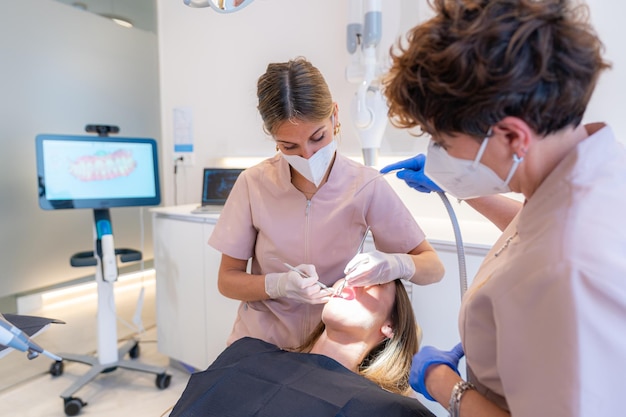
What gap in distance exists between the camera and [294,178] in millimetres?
1331

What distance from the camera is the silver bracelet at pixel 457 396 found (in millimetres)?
650

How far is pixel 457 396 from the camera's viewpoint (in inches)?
25.9

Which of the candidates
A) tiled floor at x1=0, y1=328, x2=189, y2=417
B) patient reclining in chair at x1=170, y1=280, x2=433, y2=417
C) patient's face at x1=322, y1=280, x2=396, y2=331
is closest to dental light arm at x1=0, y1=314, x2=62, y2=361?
patient reclining in chair at x1=170, y1=280, x2=433, y2=417

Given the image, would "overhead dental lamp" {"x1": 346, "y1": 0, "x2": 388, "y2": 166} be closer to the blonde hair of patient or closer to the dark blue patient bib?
the blonde hair of patient

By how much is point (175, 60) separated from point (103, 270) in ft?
4.88

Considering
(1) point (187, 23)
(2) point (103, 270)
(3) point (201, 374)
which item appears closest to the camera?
(3) point (201, 374)

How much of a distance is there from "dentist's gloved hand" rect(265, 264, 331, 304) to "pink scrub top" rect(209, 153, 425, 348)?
9cm

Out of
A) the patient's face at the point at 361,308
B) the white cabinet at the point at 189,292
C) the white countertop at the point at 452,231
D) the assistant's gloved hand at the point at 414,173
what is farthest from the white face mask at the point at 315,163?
the white cabinet at the point at 189,292

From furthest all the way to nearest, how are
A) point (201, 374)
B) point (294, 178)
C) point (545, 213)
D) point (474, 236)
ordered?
point (474, 236) < point (294, 178) < point (201, 374) < point (545, 213)

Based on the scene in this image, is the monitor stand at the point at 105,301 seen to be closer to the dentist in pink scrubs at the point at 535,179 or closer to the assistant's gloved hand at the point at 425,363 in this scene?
the assistant's gloved hand at the point at 425,363

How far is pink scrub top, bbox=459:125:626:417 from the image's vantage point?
0.47 m

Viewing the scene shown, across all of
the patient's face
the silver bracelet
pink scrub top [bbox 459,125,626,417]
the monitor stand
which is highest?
pink scrub top [bbox 459,125,626,417]

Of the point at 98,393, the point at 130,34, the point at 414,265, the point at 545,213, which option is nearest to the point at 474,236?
the point at 414,265

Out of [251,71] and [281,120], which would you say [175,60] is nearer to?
[251,71]
